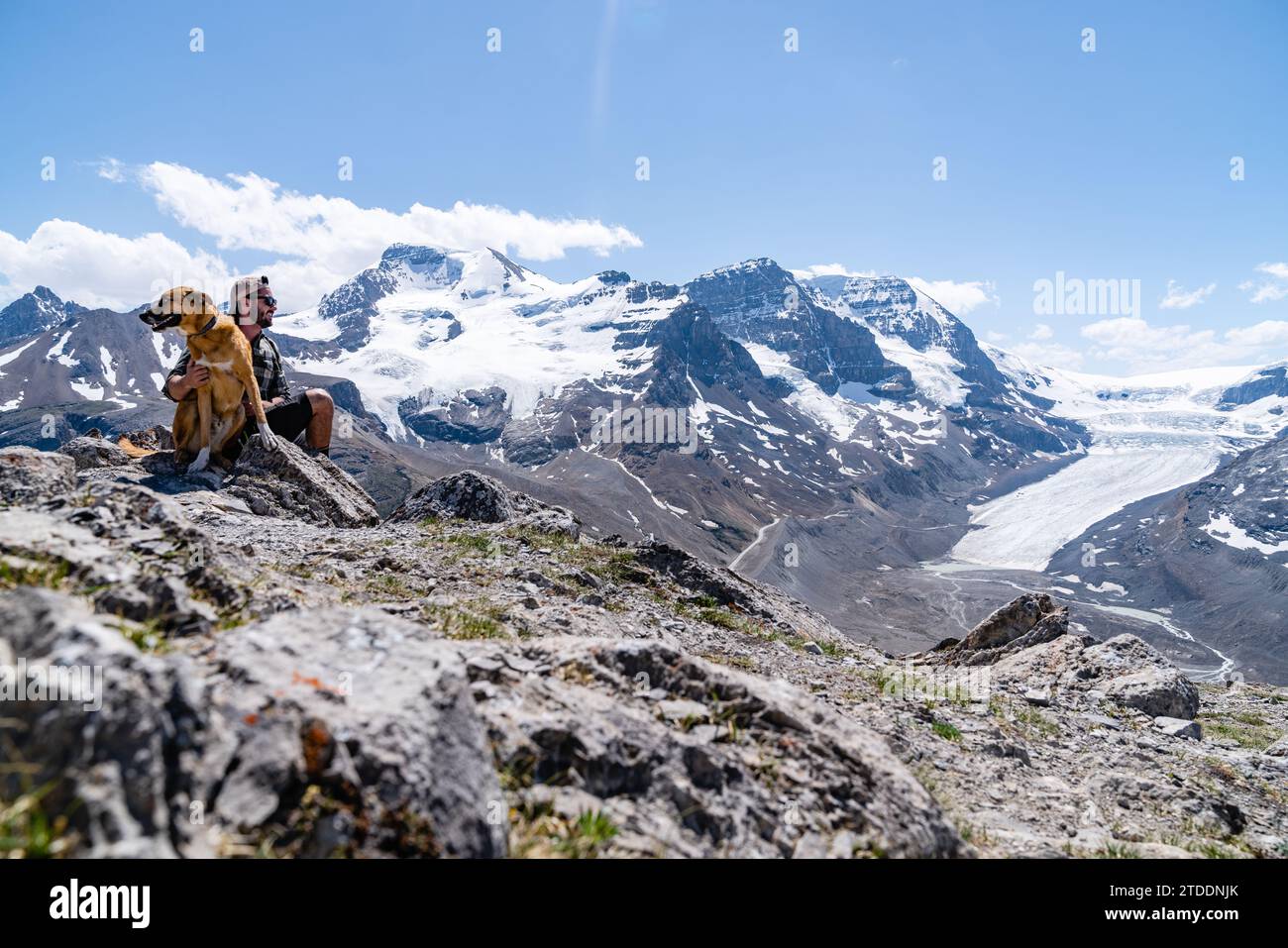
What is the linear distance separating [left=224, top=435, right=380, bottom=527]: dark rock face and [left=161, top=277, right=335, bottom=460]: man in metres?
0.54

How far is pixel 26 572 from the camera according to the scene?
14.6 feet

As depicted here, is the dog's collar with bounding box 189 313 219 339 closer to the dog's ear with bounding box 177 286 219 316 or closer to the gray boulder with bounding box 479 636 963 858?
the dog's ear with bounding box 177 286 219 316

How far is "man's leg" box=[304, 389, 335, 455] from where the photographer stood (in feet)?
60.1

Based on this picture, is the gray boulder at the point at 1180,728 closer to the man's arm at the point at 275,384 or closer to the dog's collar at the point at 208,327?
the dog's collar at the point at 208,327

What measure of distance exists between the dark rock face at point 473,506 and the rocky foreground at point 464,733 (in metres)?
5.09

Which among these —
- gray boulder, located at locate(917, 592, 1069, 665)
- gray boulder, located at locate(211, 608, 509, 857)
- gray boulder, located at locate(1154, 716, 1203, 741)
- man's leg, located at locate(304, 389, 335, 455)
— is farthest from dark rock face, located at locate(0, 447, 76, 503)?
gray boulder, located at locate(917, 592, 1069, 665)

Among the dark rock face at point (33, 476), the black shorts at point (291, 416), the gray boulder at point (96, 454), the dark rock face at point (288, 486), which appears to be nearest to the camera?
the dark rock face at point (33, 476)

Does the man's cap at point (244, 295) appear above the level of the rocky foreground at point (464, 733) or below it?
above

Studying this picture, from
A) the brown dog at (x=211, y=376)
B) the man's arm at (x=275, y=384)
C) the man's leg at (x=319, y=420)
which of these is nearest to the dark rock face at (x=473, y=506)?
the man's leg at (x=319, y=420)

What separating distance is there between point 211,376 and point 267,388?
324 centimetres

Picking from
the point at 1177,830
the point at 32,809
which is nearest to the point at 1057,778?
the point at 1177,830

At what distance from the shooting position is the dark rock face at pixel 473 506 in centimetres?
1889
